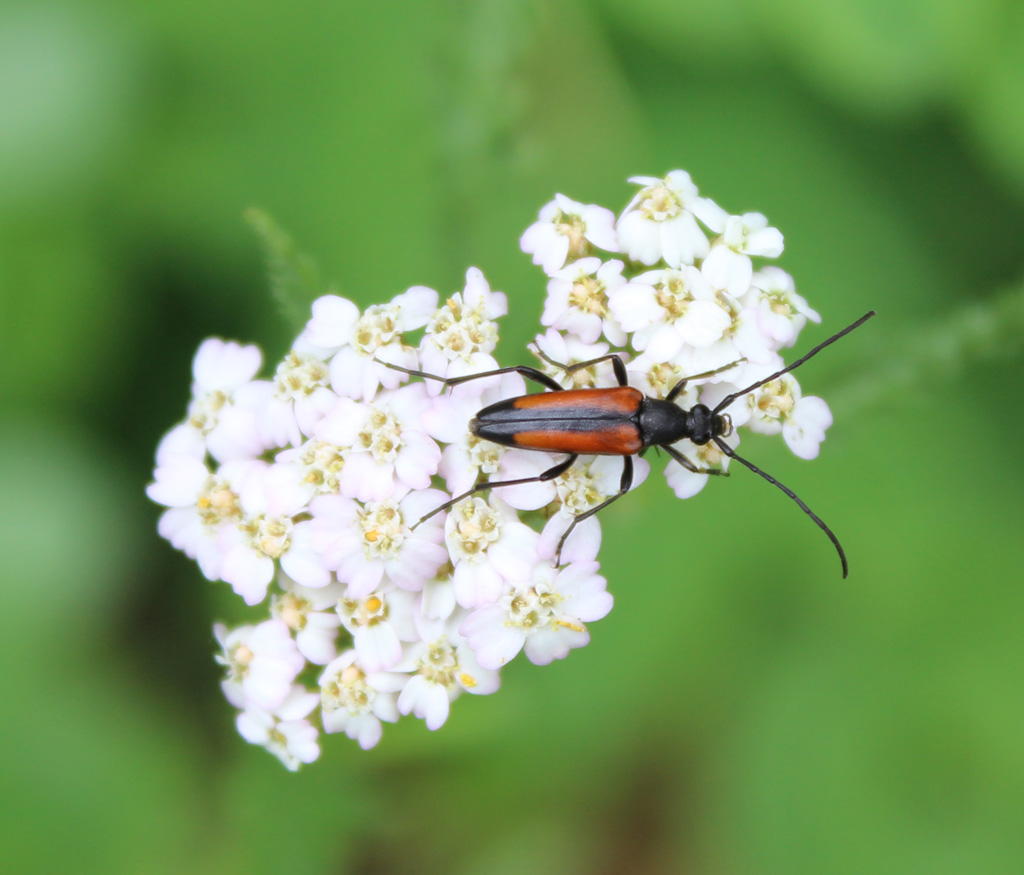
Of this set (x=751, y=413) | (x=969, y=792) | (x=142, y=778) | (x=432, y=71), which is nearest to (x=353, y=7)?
(x=432, y=71)

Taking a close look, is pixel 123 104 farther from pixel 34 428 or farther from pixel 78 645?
pixel 78 645

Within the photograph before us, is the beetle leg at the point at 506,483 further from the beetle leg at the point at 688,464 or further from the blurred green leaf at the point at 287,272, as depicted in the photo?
the blurred green leaf at the point at 287,272

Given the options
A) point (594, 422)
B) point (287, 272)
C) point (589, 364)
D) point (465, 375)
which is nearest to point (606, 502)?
point (594, 422)

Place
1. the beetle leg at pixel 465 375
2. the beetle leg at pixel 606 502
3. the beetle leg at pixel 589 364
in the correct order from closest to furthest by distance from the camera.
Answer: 1. the beetle leg at pixel 606 502
2. the beetle leg at pixel 465 375
3. the beetle leg at pixel 589 364

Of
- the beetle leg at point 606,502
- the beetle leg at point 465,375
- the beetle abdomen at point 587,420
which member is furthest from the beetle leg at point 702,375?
the beetle leg at point 465,375

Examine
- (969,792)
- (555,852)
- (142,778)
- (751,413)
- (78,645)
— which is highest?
(78,645)

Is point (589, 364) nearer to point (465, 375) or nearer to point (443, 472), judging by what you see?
point (465, 375)
